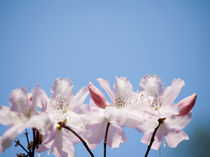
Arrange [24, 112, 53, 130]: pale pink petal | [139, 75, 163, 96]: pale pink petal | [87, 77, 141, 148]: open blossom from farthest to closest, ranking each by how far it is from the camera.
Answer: [139, 75, 163, 96]: pale pink petal
[87, 77, 141, 148]: open blossom
[24, 112, 53, 130]: pale pink petal

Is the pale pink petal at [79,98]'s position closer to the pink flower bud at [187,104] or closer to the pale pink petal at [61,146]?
the pale pink petal at [61,146]

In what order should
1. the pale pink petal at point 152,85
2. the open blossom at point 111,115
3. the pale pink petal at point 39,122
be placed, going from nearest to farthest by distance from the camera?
the pale pink petal at point 39,122 → the open blossom at point 111,115 → the pale pink petal at point 152,85

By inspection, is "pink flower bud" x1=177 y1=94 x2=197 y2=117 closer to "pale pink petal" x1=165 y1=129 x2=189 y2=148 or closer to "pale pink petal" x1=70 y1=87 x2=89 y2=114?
"pale pink petal" x1=165 y1=129 x2=189 y2=148

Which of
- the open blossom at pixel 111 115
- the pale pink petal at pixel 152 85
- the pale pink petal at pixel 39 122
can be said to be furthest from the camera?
the pale pink petal at pixel 152 85

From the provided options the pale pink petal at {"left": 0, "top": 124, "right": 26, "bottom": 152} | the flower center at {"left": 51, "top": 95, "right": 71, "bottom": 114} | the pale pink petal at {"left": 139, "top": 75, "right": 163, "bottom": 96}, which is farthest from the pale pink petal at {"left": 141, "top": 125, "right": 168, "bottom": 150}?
the pale pink petal at {"left": 0, "top": 124, "right": 26, "bottom": 152}

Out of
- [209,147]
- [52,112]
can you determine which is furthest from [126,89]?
[209,147]

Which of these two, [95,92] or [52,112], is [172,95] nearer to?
[95,92]

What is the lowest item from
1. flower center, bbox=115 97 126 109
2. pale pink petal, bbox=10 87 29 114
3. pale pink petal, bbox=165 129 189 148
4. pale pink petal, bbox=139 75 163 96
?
pale pink petal, bbox=165 129 189 148

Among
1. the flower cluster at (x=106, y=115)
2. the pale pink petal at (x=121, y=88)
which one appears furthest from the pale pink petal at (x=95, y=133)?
the pale pink petal at (x=121, y=88)

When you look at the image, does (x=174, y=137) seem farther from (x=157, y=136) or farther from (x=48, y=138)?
(x=48, y=138)
